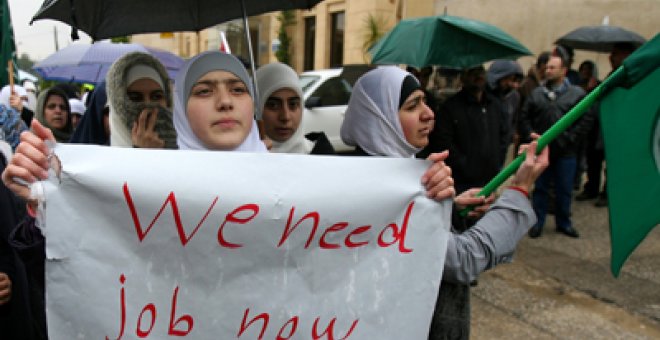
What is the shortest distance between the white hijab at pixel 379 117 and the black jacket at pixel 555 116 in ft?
12.9

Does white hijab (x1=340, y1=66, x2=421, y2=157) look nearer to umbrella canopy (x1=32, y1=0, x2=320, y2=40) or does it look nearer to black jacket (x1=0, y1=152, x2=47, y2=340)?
umbrella canopy (x1=32, y1=0, x2=320, y2=40)

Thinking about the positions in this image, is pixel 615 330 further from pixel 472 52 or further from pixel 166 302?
pixel 166 302

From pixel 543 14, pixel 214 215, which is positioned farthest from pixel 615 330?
pixel 543 14

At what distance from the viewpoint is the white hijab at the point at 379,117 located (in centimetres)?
203

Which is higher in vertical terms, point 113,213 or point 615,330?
point 113,213

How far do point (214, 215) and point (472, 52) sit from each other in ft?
12.7

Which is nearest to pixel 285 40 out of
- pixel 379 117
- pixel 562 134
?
pixel 562 134

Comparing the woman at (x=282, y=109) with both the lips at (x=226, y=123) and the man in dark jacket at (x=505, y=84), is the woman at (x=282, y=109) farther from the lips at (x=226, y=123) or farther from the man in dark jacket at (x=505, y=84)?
the man in dark jacket at (x=505, y=84)

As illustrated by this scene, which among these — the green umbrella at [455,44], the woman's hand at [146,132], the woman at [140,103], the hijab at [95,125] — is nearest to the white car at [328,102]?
the green umbrella at [455,44]

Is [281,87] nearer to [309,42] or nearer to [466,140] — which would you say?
[466,140]

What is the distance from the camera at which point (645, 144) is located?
1.35 meters

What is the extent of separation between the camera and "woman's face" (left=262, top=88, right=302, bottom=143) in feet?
9.98

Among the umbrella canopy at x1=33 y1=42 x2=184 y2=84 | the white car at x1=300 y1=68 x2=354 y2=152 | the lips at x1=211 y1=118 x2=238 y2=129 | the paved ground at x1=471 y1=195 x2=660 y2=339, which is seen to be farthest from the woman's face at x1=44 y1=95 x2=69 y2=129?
the white car at x1=300 y1=68 x2=354 y2=152

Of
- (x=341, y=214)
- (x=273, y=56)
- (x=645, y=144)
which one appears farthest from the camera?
(x=273, y=56)
